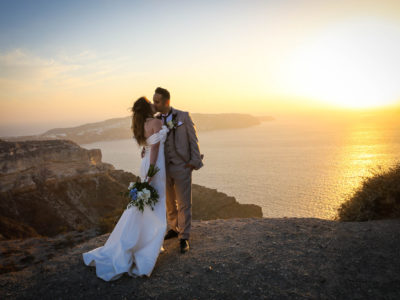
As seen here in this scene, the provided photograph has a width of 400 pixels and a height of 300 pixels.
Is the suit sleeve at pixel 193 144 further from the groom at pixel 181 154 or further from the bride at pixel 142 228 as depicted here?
the bride at pixel 142 228

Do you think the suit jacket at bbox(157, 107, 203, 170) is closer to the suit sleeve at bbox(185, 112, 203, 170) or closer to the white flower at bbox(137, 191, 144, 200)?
the suit sleeve at bbox(185, 112, 203, 170)

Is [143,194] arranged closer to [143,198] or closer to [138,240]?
[143,198]

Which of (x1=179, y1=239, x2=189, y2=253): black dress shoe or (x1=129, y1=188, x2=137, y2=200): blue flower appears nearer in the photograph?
(x1=129, y1=188, x2=137, y2=200): blue flower

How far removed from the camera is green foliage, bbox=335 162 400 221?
18.0 ft

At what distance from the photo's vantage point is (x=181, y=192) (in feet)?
13.8

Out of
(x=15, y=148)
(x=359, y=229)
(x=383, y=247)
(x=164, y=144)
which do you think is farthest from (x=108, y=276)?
(x=15, y=148)

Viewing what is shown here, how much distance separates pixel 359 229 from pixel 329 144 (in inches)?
4187

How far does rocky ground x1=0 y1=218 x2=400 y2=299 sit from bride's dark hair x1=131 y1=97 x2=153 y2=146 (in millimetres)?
2166

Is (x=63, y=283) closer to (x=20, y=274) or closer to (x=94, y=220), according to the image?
(x=20, y=274)

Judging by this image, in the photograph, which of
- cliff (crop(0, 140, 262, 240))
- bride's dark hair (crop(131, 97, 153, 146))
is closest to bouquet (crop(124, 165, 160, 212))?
bride's dark hair (crop(131, 97, 153, 146))

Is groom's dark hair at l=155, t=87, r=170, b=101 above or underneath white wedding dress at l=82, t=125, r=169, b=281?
above

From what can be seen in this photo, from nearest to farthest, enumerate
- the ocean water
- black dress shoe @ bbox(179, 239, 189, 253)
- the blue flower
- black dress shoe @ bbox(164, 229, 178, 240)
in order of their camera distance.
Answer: the blue flower → black dress shoe @ bbox(179, 239, 189, 253) → black dress shoe @ bbox(164, 229, 178, 240) → the ocean water

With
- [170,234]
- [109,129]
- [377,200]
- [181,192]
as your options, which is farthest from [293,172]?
[109,129]

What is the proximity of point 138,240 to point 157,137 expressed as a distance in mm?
1617
